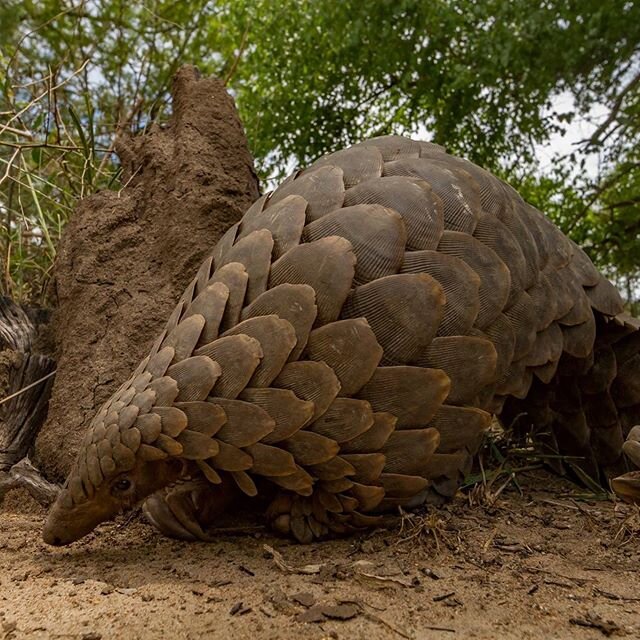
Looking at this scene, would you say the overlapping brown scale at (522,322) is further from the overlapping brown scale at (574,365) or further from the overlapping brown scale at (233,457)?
the overlapping brown scale at (233,457)

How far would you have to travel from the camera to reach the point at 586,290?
2430 millimetres

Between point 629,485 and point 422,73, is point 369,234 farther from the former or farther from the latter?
point 422,73

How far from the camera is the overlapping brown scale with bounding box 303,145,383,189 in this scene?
2041mm

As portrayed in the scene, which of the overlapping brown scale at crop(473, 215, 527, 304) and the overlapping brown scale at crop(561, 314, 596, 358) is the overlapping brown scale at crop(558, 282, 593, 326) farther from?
the overlapping brown scale at crop(473, 215, 527, 304)

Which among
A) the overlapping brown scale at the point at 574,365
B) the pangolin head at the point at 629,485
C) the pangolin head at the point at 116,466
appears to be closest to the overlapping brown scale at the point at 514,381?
the overlapping brown scale at the point at 574,365

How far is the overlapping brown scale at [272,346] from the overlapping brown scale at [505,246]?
0.66 metres

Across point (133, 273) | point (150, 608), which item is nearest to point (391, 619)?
point (150, 608)

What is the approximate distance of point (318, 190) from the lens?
201 cm

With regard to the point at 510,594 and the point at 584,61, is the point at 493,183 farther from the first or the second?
the point at 584,61

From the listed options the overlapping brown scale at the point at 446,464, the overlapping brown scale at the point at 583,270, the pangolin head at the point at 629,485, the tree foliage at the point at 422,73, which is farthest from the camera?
the tree foliage at the point at 422,73

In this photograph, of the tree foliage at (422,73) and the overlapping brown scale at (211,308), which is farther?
the tree foliage at (422,73)

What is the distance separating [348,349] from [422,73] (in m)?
5.39

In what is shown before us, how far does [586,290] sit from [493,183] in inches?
21.5

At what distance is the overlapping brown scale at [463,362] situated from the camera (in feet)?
6.15
